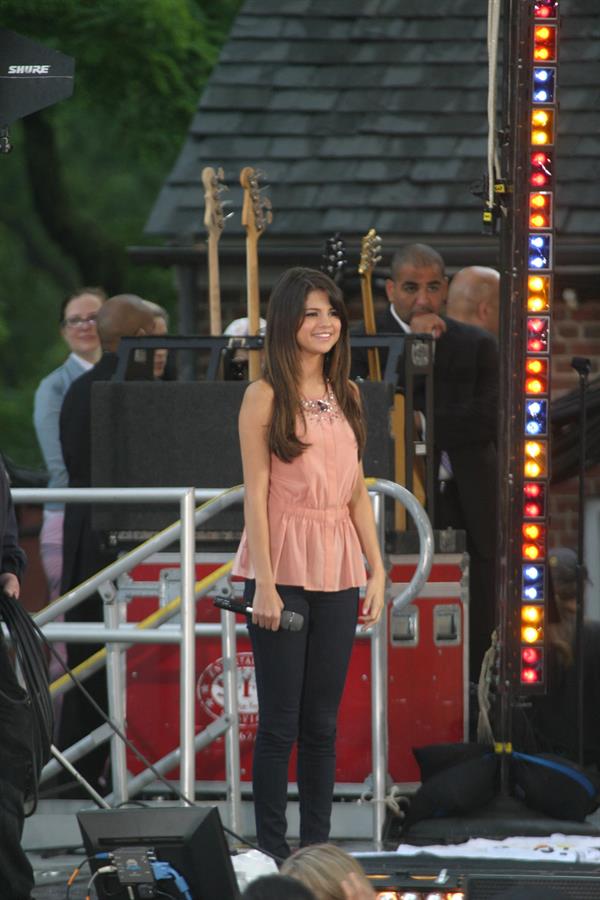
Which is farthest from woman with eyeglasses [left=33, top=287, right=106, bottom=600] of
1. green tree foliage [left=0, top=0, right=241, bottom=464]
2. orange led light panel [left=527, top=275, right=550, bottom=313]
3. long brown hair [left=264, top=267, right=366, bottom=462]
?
long brown hair [left=264, top=267, right=366, bottom=462]

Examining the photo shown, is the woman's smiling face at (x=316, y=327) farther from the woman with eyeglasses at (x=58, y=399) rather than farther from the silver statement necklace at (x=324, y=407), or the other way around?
the woman with eyeglasses at (x=58, y=399)

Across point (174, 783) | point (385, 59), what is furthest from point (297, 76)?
point (174, 783)

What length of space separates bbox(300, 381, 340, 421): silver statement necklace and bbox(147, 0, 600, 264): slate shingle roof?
5.17 m

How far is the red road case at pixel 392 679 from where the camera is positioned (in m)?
6.86

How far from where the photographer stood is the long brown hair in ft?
18.4

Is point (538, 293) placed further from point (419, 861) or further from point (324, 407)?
point (419, 861)

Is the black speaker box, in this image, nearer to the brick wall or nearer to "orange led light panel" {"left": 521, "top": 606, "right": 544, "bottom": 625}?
"orange led light panel" {"left": 521, "top": 606, "right": 544, "bottom": 625}

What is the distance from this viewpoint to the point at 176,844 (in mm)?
4895

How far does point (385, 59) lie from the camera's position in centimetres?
1162

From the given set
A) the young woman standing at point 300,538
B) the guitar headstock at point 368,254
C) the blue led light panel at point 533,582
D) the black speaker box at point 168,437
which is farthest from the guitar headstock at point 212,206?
the young woman standing at point 300,538

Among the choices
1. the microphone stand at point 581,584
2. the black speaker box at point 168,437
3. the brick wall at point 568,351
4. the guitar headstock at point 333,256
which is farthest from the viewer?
the brick wall at point 568,351

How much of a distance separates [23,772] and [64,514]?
2.46 metres

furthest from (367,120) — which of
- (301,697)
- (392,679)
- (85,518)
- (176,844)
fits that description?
(176,844)

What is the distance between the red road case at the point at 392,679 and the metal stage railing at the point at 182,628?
0.25m
